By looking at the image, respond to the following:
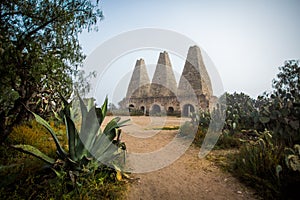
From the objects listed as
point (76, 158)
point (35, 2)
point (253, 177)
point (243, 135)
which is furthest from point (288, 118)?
point (35, 2)

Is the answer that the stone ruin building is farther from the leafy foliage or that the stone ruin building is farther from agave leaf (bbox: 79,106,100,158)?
agave leaf (bbox: 79,106,100,158)

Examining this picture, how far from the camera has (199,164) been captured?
3.25 m

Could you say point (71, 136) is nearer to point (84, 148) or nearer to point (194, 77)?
point (84, 148)

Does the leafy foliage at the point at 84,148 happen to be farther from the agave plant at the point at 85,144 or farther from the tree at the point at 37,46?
the tree at the point at 37,46

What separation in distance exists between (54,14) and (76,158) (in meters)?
2.77

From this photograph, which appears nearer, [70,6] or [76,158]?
[76,158]

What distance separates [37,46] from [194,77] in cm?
1590

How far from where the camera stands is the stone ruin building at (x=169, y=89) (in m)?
17.6

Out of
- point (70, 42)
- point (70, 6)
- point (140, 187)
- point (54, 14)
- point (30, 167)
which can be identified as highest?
point (70, 6)

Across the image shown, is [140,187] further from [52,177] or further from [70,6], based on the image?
[70,6]

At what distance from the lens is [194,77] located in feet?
58.2

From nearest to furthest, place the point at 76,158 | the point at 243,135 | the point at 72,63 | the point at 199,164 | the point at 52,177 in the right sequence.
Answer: the point at 52,177 → the point at 76,158 → the point at 199,164 → the point at 72,63 → the point at 243,135

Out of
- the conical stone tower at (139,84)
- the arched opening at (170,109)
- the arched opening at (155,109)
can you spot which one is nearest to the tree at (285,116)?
the arched opening at (170,109)

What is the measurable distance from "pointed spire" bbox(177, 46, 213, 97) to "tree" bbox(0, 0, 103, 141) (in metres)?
14.9
